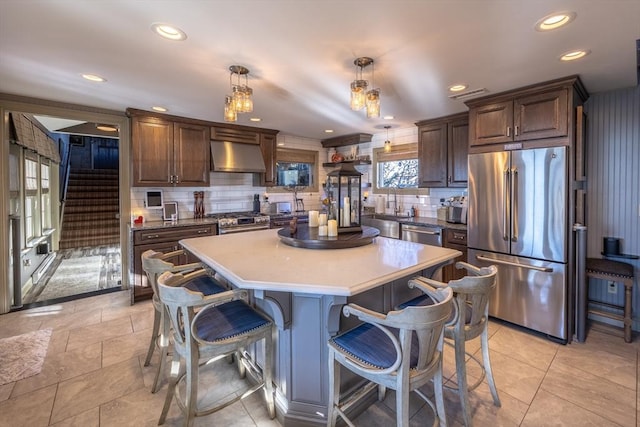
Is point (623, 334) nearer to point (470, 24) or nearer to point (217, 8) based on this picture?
point (470, 24)

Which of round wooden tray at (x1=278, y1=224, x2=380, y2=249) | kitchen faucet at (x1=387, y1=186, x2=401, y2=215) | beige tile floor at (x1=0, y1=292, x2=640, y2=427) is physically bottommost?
beige tile floor at (x1=0, y1=292, x2=640, y2=427)

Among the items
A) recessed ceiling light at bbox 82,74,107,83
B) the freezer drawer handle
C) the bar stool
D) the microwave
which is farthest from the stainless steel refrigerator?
recessed ceiling light at bbox 82,74,107,83

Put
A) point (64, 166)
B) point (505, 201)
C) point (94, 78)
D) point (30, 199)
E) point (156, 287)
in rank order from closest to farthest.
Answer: point (156, 287) < point (94, 78) < point (505, 201) < point (30, 199) < point (64, 166)

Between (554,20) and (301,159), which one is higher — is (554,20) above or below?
above

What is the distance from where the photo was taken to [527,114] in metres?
2.84

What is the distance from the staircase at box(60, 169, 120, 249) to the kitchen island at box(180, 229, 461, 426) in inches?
271

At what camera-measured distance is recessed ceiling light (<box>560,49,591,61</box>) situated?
212 centimetres

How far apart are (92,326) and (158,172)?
6.42 feet

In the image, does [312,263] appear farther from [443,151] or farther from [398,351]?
[443,151]

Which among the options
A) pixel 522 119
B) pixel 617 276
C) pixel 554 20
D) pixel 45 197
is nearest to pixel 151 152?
pixel 45 197

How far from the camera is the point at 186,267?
2123 millimetres

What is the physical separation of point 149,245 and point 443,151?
4034 mm

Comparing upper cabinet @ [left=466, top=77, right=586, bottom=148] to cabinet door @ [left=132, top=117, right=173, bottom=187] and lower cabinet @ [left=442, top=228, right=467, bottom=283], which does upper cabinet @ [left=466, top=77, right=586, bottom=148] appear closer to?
lower cabinet @ [left=442, top=228, right=467, bottom=283]

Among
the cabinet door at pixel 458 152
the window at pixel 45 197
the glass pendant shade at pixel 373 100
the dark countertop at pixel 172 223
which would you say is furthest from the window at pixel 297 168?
the window at pixel 45 197
